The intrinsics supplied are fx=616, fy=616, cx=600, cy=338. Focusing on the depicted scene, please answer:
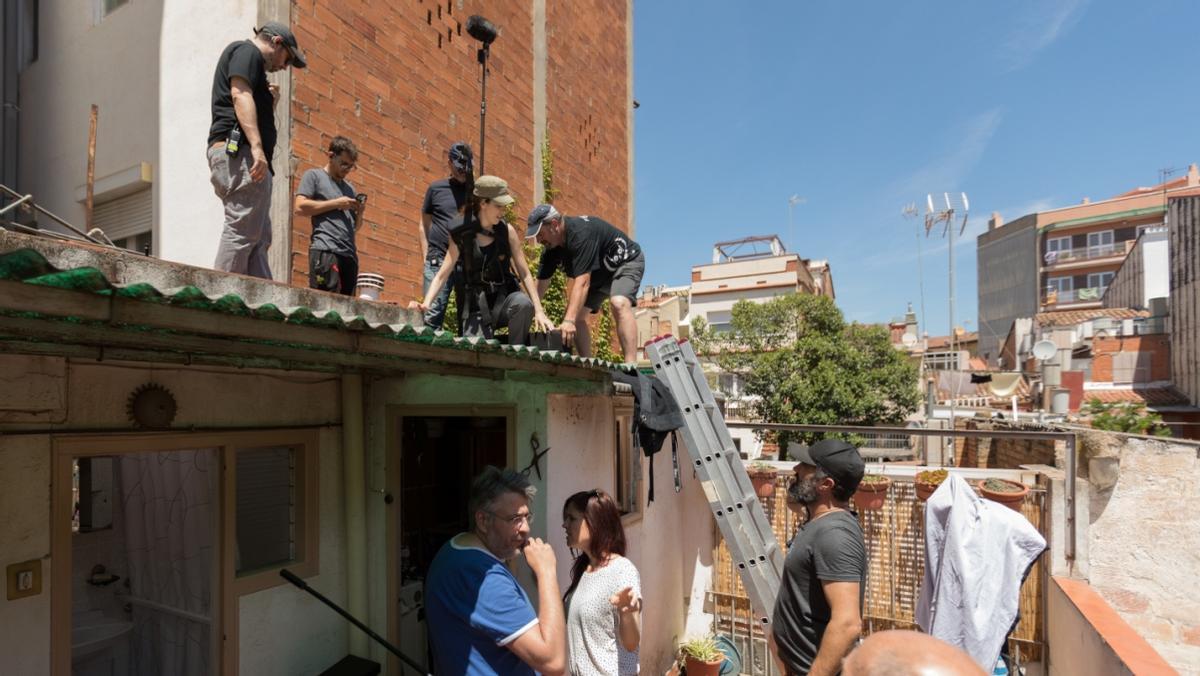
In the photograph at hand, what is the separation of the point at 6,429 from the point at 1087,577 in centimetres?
762

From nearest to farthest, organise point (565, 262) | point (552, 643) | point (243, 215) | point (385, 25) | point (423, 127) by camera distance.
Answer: point (552, 643), point (243, 215), point (565, 262), point (385, 25), point (423, 127)

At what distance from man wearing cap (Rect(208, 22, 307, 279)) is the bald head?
370 centimetres

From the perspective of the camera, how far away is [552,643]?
2.21 m

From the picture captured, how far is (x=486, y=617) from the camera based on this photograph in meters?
2.18

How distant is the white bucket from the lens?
398 centimetres

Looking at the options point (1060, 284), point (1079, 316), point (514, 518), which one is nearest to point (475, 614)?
point (514, 518)

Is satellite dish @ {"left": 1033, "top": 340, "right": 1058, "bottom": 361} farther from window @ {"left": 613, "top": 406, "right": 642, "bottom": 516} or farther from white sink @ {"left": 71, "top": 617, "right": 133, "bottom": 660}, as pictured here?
white sink @ {"left": 71, "top": 617, "right": 133, "bottom": 660}

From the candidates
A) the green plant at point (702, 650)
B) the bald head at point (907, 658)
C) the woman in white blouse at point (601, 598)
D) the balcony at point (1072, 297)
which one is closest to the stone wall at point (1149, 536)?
the green plant at point (702, 650)

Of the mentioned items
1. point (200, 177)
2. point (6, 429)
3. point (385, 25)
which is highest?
point (385, 25)

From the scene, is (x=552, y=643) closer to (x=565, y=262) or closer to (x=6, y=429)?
(x=6, y=429)

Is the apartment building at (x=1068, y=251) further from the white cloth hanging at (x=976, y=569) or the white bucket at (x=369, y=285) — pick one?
the white bucket at (x=369, y=285)

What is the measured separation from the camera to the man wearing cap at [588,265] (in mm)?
4629

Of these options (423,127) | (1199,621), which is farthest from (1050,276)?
(423,127)

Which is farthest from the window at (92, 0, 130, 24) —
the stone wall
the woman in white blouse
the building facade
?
the stone wall
